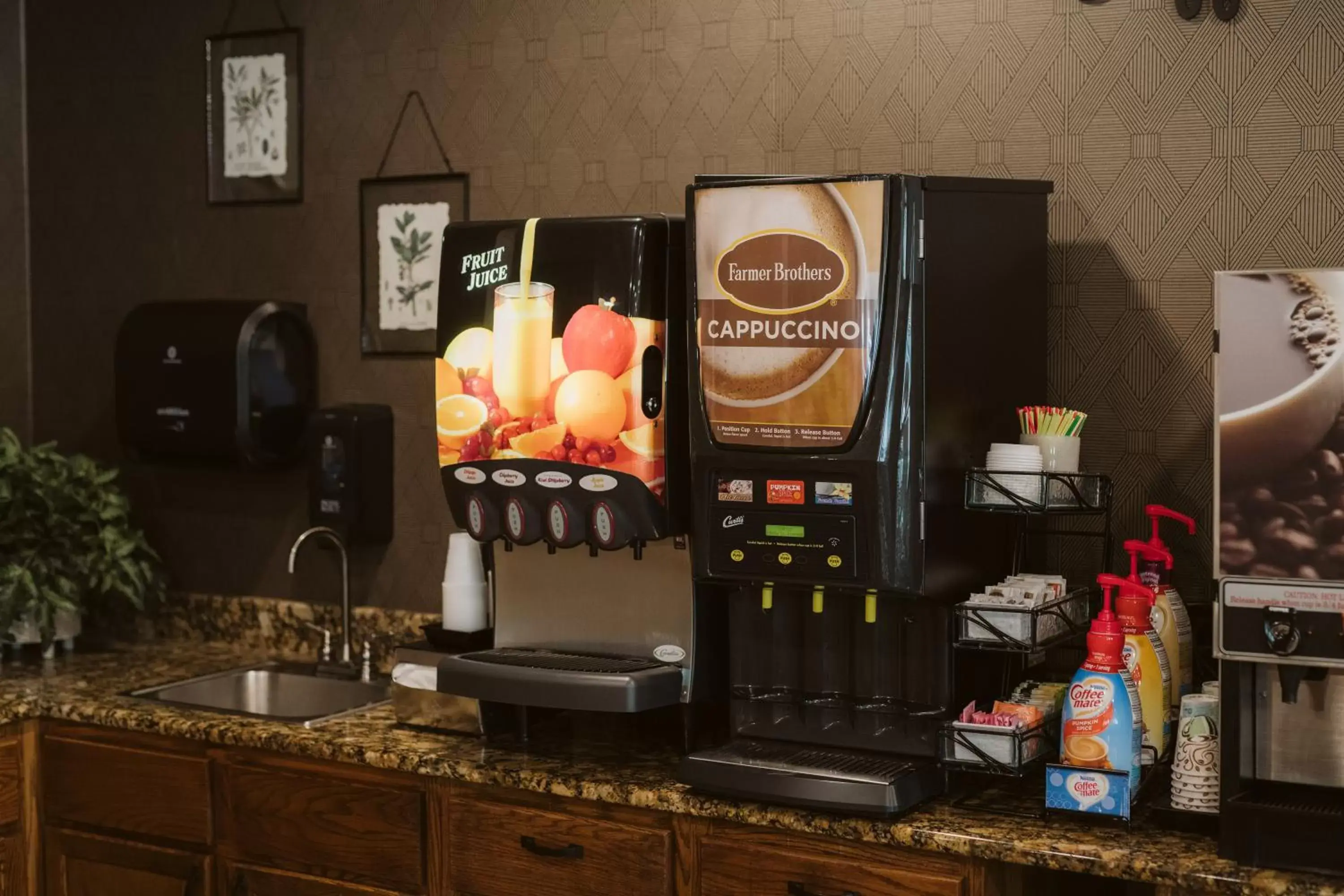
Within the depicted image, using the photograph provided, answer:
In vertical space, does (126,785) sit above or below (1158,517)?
below

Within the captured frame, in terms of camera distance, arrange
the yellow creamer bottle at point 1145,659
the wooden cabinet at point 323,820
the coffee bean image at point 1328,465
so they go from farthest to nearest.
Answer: the wooden cabinet at point 323,820 → the yellow creamer bottle at point 1145,659 → the coffee bean image at point 1328,465

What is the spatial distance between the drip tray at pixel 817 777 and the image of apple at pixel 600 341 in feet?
2.03

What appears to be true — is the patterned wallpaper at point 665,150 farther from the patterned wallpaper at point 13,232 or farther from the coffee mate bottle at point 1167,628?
the coffee mate bottle at point 1167,628

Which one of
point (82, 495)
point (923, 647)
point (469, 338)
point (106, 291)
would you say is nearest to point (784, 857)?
point (923, 647)

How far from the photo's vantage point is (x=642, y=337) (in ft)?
7.76

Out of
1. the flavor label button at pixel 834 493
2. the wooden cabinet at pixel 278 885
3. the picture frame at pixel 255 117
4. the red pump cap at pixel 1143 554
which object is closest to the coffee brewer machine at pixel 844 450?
the flavor label button at pixel 834 493

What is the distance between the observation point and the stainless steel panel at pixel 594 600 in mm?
2486

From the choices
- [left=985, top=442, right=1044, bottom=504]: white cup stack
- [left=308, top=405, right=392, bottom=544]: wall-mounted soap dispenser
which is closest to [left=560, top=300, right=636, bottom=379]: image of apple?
[left=985, top=442, right=1044, bottom=504]: white cup stack

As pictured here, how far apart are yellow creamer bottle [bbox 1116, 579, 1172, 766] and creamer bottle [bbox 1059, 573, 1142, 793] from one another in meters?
0.07

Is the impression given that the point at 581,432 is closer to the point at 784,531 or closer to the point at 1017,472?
the point at 784,531

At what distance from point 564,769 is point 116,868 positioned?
109 centimetres

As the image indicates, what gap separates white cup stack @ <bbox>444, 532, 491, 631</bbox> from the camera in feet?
9.33

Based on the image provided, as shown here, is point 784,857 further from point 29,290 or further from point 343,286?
point 29,290

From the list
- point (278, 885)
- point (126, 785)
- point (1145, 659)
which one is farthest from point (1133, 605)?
point (126, 785)
